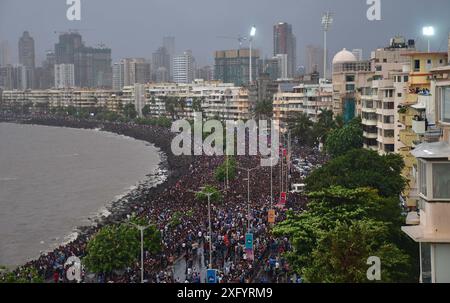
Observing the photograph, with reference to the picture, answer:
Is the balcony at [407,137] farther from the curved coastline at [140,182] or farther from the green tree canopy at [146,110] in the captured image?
the green tree canopy at [146,110]

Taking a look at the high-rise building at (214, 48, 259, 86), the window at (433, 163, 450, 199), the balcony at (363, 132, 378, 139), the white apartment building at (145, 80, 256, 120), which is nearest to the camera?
the window at (433, 163, 450, 199)

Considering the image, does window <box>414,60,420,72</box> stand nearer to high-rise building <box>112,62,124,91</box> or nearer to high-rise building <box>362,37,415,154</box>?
high-rise building <box>362,37,415,154</box>

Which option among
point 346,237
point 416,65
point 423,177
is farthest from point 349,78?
point 423,177

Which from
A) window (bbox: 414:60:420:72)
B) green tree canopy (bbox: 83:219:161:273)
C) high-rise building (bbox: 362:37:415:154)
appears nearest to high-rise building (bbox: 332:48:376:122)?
high-rise building (bbox: 362:37:415:154)

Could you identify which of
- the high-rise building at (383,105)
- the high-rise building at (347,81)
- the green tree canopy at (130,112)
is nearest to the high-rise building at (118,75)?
the green tree canopy at (130,112)

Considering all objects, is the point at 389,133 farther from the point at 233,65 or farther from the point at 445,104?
the point at 233,65

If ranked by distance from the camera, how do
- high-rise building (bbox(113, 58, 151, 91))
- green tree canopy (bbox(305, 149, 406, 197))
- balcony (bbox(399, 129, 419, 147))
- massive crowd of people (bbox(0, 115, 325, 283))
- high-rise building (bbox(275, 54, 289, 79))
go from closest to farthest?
massive crowd of people (bbox(0, 115, 325, 283)) < green tree canopy (bbox(305, 149, 406, 197)) < balcony (bbox(399, 129, 419, 147)) < high-rise building (bbox(275, 54, 289, 79)) < high-rise building (bbox(113, 58, 151, 91))

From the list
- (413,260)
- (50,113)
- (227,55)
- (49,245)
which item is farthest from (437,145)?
(227,55)

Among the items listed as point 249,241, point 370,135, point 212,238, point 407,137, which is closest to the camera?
point 249,241
